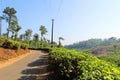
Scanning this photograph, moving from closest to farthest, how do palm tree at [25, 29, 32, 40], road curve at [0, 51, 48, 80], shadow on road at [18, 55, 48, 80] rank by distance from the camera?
1. shadow on road at [18, 55, 48, 80]
2. road curve at [0, 51, 48, 80]
3. palm tree at [25, 29, 32, 40]

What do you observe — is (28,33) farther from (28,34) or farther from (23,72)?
(23,72)

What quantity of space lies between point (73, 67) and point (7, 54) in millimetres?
19403

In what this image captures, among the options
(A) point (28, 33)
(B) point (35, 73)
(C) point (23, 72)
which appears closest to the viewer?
(B) point (35, 73)

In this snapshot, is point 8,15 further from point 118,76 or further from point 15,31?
point 118,76

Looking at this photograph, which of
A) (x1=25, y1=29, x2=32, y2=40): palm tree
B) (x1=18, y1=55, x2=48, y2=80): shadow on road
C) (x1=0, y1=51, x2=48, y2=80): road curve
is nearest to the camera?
(x1=18, y1=55, x2=48, y2=80): shadow on road

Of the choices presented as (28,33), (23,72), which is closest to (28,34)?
(28,33)

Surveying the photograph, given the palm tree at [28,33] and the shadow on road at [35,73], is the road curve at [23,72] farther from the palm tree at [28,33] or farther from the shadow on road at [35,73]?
the palm tree at [28,33]

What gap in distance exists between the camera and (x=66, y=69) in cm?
1146

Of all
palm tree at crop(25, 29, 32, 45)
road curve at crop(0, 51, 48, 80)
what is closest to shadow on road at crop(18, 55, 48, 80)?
road curve at crop(0, 51, 48, 80)

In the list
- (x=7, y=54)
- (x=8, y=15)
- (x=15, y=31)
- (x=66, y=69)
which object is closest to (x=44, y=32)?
(x=15, y=31)

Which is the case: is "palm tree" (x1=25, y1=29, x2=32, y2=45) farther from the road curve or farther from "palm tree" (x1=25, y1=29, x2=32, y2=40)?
the road curve

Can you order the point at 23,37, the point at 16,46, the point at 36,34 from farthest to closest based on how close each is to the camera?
the point at 23,37, the point at 36,34, the point at 16,46

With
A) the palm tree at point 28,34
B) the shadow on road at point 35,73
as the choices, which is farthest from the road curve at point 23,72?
the palm tree at point 28,34

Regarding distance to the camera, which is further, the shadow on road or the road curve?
the road curve
